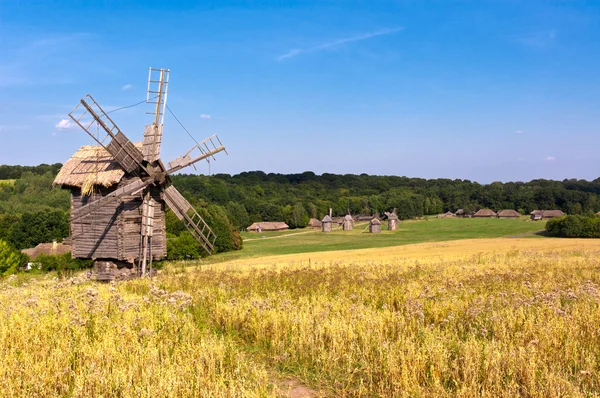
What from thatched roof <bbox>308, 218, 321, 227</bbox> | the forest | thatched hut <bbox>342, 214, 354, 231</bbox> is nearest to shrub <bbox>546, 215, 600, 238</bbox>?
the forest

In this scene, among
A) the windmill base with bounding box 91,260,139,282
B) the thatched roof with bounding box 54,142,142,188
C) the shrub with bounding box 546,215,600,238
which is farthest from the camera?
the shrub with bounding box 546,215,600,238

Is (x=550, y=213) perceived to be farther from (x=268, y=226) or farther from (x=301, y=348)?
(x=301, y=348)

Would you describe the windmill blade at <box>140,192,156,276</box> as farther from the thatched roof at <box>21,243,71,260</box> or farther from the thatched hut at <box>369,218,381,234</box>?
the thatched hut at <box>369,218,381,234</box>

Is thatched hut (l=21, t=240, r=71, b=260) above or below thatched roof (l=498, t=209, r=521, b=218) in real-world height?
below

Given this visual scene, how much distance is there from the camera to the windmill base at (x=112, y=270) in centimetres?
2047

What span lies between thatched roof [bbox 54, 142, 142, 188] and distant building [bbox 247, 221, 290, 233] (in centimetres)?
8835

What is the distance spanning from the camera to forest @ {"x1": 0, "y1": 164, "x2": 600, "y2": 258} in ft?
210

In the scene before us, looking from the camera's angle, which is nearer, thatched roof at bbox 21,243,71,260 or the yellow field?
the yellow field

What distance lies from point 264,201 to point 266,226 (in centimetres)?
1601

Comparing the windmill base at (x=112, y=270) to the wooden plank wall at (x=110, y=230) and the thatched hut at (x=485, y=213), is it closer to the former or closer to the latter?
the wooden plank wall at (x=110, y=230)

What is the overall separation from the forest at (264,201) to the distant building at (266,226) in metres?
2.97

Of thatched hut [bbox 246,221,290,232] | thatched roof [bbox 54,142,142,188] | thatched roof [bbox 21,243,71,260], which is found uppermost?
thatched roof [bbox 54,142,142,188]

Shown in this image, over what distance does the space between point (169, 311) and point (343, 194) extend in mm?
151957

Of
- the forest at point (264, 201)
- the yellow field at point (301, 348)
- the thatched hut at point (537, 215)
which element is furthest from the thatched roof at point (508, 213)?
the yellow field at point (301, 348)
